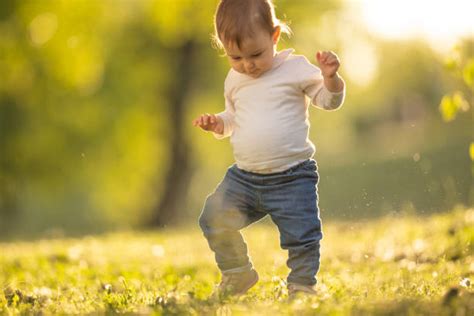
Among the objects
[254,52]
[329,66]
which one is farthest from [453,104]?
[254,52]

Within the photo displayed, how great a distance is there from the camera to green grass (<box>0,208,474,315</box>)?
390cm

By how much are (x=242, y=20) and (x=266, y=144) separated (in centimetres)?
73

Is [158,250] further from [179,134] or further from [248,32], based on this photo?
[179,134]

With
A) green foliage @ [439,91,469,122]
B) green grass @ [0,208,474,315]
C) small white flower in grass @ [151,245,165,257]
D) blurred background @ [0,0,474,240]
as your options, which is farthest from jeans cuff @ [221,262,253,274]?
blurred background @ [0,0,474,240]

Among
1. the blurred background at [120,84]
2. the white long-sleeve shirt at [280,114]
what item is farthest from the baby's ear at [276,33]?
the blurred background at [120,84]

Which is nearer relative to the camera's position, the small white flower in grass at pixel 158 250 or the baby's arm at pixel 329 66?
the baby's arm at pixel 329 66

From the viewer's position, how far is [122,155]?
25906mm

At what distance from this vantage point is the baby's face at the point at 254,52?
14.8 feet

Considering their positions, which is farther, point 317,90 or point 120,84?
point 120,84

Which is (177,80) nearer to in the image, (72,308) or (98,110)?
(98,110)

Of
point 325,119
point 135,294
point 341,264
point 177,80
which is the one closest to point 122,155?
point 177,80

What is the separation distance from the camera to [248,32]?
4469 mm

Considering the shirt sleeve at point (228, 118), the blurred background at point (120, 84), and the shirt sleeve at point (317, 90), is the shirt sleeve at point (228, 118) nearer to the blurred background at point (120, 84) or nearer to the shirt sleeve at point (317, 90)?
the shirt sleeve at point (317, 90)

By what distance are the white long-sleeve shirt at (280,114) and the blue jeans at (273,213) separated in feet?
0.28
